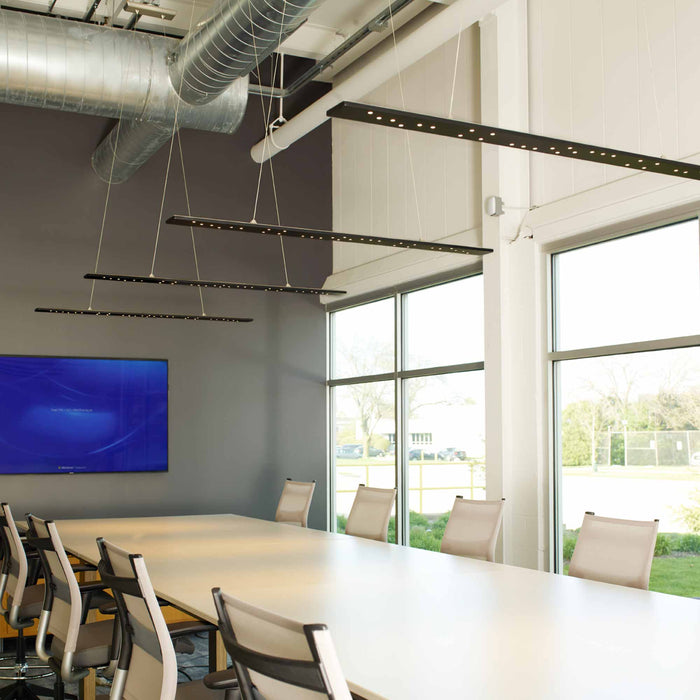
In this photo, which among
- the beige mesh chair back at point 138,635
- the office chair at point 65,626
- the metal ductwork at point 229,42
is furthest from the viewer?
the metal ductwork at point 229,42

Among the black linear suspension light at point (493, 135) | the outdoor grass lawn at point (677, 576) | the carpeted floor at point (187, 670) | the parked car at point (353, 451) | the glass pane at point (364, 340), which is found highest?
the black linear suspension light at point (493, 135)

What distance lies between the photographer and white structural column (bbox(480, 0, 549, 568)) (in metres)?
7.35

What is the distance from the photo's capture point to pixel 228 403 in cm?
1005

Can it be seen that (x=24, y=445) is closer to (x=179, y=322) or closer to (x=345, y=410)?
(x=179, y=322)

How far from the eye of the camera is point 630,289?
22.0 feet

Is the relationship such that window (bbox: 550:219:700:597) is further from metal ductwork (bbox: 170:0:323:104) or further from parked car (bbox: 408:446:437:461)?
metal ductwork (bbox: 170:0:323:104)

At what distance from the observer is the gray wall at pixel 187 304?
9188mm

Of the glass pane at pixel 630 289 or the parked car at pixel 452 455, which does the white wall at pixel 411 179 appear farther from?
the parked car at pixel 452 455

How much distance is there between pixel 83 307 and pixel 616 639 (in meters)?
7.47

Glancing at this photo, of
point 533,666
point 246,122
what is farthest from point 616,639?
point 246,122

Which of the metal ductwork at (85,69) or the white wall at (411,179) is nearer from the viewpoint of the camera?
the metal ductwork at (85,69)

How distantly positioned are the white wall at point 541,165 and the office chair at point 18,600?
3816mm

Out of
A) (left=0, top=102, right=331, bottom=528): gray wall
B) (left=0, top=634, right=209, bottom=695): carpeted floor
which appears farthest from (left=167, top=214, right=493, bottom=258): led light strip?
(left=0, top=102, right=331, bottom=528): gray wall

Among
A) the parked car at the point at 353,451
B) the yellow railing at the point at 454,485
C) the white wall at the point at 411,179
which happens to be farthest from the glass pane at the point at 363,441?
the white wall at the point at 411,179
